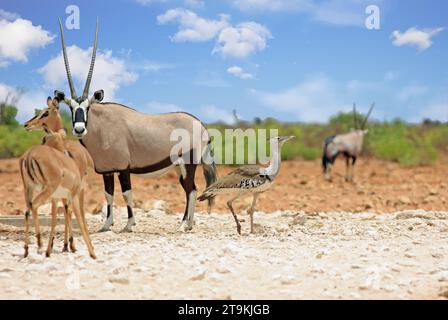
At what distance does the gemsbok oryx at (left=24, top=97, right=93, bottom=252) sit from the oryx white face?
0.40 m

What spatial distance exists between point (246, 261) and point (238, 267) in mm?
269

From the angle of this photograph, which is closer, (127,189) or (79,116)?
(79,116)

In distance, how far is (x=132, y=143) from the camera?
8438mm

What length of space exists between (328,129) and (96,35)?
34.1 metres

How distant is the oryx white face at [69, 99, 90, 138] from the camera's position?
7.74m

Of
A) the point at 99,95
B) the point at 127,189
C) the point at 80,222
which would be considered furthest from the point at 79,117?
the point at 80,222

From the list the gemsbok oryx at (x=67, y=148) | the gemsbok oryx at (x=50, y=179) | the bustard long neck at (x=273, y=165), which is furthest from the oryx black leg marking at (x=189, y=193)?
the gemsbok oryx at (x=50, y=179)

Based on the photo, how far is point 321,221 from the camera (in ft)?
31.6

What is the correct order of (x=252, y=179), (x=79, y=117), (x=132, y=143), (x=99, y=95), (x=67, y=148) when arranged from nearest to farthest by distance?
(x=67, y=148), (x=252, y=179), (x=79, y=117), (x=99, y=95), (x=132, y=143)

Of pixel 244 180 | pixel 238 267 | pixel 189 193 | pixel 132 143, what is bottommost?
pixel 238 267

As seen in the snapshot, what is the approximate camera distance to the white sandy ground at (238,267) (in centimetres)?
475

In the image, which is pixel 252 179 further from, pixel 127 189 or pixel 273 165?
pixel 127 189
